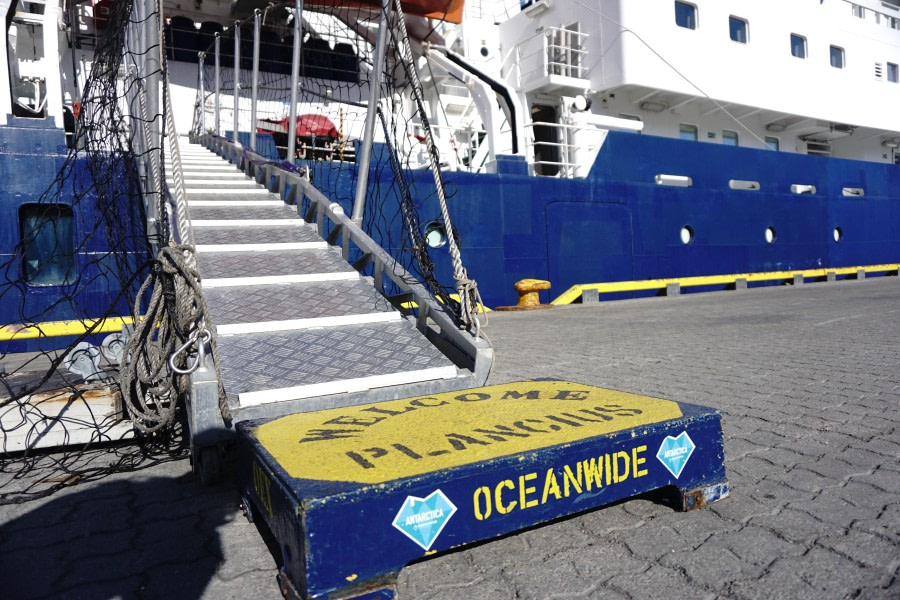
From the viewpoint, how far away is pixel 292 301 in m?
4.12

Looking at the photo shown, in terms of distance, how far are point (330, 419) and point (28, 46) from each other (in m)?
8.54

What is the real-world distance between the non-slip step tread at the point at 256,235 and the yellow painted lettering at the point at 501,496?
347 cm

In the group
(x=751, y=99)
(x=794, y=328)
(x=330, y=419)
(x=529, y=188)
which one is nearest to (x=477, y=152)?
(x=529, y=188)

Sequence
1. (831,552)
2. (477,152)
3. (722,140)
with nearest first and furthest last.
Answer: (831,552)
(477,152)
(722,140)

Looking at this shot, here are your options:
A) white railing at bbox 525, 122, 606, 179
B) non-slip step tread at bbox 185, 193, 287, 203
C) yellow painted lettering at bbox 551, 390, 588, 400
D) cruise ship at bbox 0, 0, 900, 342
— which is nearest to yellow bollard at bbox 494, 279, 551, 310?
cruise ship at bbox 0, 0, 900, 342

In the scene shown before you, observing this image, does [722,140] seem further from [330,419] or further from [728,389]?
[330,419]

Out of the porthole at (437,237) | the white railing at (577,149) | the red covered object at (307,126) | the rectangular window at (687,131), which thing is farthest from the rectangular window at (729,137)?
the red covered object at (307,126)

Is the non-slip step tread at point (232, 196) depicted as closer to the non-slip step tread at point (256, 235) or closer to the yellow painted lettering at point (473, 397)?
the non-slip step tread at point (256, 235)

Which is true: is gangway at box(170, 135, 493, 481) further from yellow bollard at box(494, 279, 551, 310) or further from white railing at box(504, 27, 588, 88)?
white railing at box(504, 27, 588, 88)

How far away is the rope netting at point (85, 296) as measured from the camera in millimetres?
3402

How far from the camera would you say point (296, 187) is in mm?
5957

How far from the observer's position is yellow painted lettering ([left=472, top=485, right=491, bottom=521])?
208 centimetres

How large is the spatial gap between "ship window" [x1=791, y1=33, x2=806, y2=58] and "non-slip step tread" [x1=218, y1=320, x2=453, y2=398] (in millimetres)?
16410

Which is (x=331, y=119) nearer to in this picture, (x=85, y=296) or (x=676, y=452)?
(x=85, y=296)
